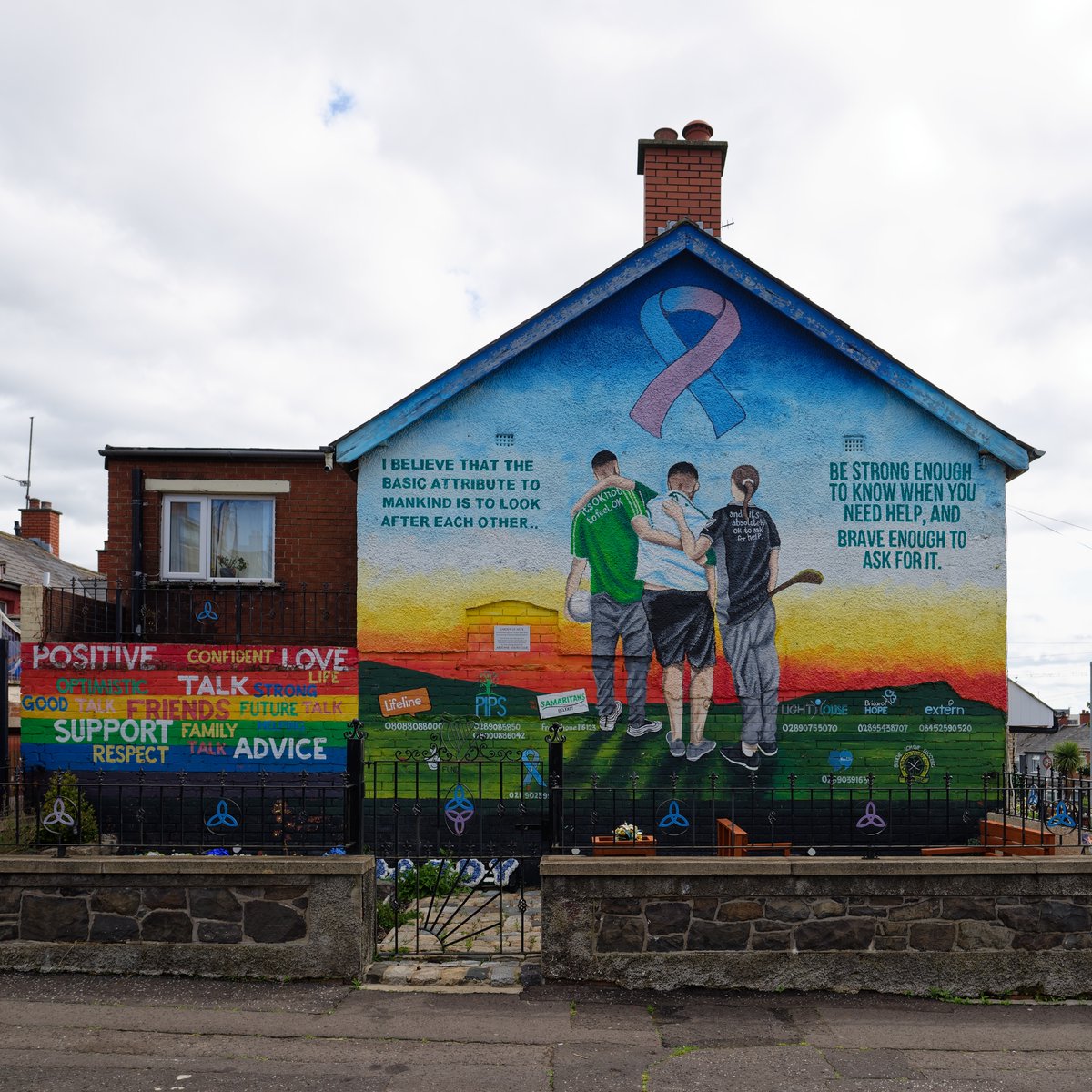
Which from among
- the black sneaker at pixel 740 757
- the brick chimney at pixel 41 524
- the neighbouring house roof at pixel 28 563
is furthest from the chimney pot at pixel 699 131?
the brick chimney at pixel 41 524

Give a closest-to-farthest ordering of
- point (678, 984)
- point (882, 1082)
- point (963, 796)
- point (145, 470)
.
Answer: point (882, 1082) → point (678, 984) → point (963, 796) → point (145, 470)

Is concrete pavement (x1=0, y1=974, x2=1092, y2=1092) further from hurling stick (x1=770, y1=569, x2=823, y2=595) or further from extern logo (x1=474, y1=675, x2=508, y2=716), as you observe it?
hurling stick (x1=770, y1=569, x2=823, y2=595)

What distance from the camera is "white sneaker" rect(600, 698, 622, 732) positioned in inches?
465

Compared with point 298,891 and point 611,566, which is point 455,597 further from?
point 298,891

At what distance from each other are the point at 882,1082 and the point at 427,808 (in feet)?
21.9

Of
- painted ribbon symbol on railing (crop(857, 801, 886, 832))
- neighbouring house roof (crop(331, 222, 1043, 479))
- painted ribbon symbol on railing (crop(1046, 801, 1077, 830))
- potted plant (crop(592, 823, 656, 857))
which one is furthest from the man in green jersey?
painted ribbon symbol on railing (crop(1046, 801, 1077, 830))

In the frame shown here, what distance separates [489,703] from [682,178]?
23.1ft

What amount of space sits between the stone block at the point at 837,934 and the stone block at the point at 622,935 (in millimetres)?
1122

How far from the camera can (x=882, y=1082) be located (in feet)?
19.8

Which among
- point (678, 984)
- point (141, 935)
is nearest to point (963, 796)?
point (678, 984)

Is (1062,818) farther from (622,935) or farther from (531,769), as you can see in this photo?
(531,769)

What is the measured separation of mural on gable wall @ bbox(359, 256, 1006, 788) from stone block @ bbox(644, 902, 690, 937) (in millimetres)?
4179

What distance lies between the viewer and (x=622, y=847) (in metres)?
8.66

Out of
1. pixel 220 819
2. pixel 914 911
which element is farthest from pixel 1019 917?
pixel 220 819
